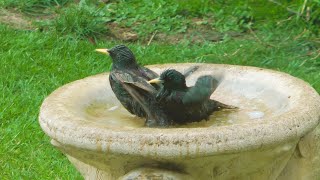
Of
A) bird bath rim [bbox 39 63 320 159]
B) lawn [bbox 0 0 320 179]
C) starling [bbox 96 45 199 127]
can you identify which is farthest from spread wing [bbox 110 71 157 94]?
lawn [bbox 0 0 320 179]

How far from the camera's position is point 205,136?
10.0 ft

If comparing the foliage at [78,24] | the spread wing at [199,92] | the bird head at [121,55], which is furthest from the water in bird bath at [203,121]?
the foliage at [78,24]

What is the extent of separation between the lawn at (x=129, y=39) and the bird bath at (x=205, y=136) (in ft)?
5.24

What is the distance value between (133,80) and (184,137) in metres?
0.61

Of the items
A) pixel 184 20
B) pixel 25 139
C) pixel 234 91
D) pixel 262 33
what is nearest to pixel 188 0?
pixel 184 20

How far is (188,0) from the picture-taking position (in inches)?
317

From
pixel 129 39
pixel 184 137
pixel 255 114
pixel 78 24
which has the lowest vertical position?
pixel 129 39

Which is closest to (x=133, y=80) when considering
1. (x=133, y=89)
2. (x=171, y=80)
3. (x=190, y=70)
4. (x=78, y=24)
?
(x=133, y=89)

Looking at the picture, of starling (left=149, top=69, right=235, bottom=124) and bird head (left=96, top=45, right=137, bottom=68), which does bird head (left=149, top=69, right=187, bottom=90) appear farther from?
bird head (left=96, top=45, right=137, bottom=68)

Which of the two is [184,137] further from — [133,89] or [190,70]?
[190,70]

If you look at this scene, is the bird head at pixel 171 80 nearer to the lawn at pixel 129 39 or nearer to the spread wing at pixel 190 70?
the spread wing at pixel 190 70

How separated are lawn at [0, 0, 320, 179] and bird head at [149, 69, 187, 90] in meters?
1.89

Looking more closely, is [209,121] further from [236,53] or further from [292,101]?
[236,53]

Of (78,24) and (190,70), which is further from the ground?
(190,70)
